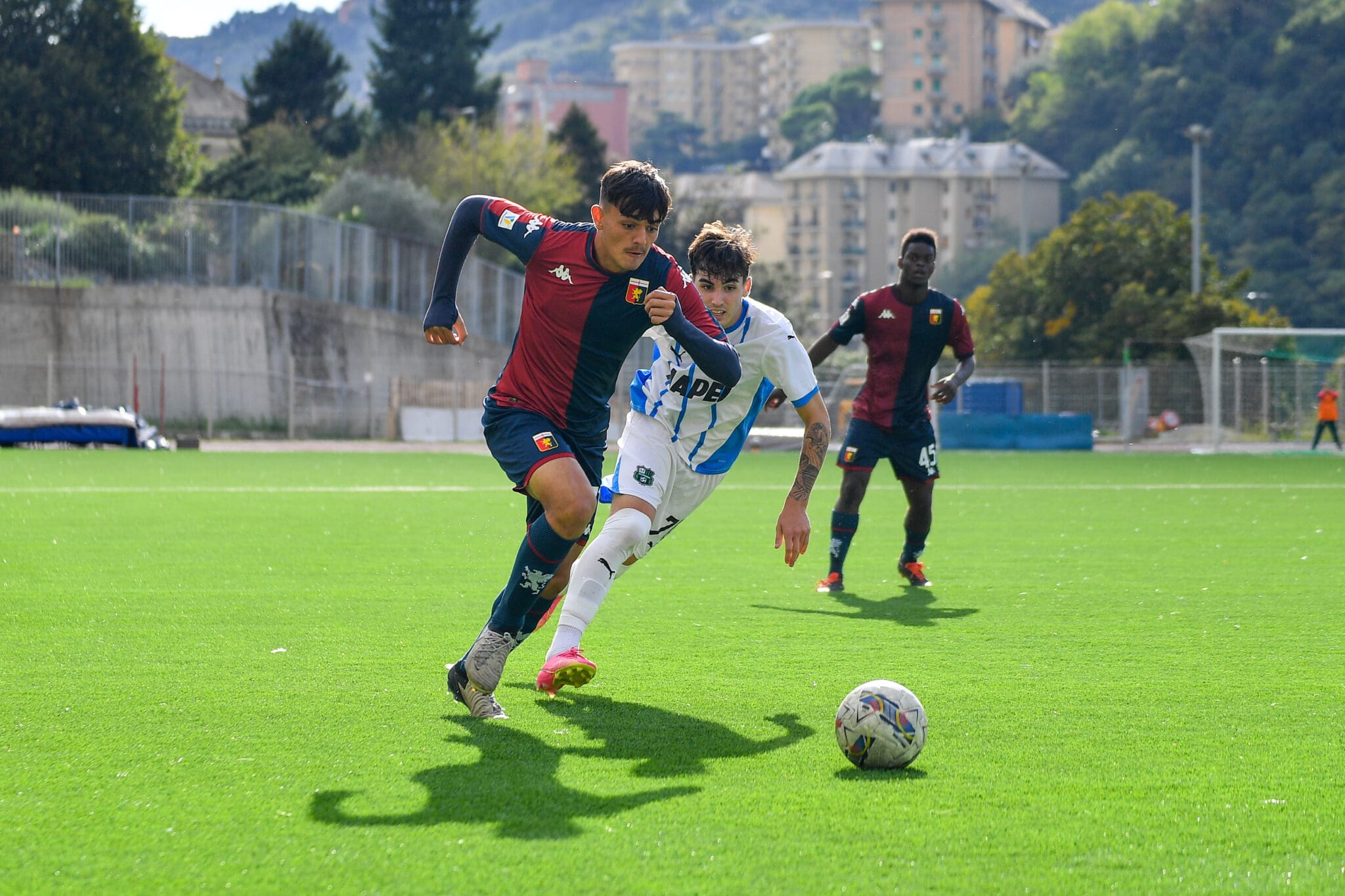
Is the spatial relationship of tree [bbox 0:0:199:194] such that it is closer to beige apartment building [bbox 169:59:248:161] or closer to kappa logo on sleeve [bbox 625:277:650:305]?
beige apartment building [bbox 169:59:248:161]

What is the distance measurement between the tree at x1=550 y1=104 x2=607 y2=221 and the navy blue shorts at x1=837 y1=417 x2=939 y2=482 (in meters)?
59.8

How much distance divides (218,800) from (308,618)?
145 inches

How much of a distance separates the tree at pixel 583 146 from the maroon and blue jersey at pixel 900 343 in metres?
59.7

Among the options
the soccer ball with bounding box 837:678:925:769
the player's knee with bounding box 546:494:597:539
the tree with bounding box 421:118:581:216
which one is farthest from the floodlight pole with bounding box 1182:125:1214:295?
the soccer ball with bounding box 837:678:925:769

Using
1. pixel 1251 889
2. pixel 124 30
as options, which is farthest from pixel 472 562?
pixel 124 30

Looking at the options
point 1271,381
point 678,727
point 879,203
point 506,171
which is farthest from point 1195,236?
point 879,203

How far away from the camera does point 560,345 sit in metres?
5.80

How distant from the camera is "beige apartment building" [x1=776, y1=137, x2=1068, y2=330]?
13550 centimetres

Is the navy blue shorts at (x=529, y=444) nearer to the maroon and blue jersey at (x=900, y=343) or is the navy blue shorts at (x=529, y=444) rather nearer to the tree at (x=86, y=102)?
the maroon and blue jersey at (x=900, y=343)

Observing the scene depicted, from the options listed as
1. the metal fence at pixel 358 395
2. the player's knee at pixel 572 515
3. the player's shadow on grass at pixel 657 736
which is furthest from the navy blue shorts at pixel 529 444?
the metal fence at pixel 358 395

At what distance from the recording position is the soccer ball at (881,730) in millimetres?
4758

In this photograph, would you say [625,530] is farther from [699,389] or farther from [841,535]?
[841,535]

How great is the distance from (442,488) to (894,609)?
11038 mm

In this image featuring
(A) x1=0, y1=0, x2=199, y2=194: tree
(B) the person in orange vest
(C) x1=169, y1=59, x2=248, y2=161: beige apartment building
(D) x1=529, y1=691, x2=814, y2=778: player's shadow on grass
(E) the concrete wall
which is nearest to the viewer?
(D) x1=529, y1=691, x2=814, y2=778: player's shadow on grass
